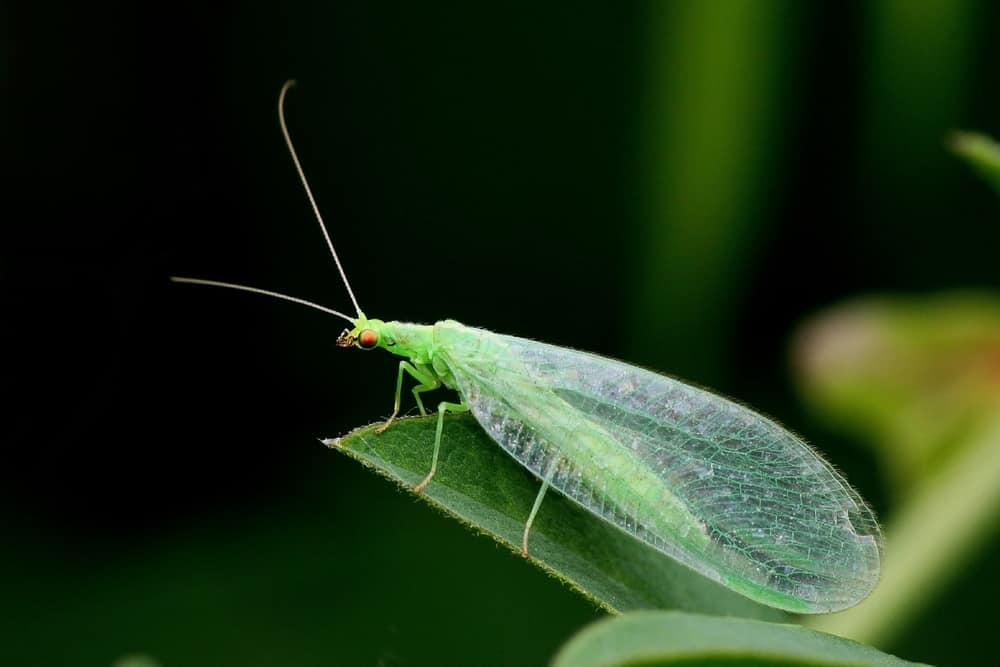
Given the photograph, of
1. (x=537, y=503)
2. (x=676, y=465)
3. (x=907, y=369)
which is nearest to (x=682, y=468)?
(x=676, y=465)

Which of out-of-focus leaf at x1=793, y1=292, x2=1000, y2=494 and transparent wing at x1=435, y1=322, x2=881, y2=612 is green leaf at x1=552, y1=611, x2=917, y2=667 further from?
out-of-focus leaf at x1=793, y1=292, x2=1000, y2=494

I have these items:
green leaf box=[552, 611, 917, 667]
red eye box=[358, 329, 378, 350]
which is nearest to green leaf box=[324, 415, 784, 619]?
green leaf box=[552, 611, 917, 667]

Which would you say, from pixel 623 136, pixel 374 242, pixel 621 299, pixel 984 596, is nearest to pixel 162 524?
pixel 374 242

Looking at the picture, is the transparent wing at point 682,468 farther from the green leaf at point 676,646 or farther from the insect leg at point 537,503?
the green leaf at point 676,646

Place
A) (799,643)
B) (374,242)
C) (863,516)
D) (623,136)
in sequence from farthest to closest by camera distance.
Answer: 1. (623,136)
2. (374,242)
3. (863,516)
4. (799,643)

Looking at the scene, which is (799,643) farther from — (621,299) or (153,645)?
(621,299)

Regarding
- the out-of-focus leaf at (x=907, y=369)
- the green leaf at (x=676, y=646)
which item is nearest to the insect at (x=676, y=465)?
the green leaf at (x=676, y=646)

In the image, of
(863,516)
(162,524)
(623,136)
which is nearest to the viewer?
(863,516)
